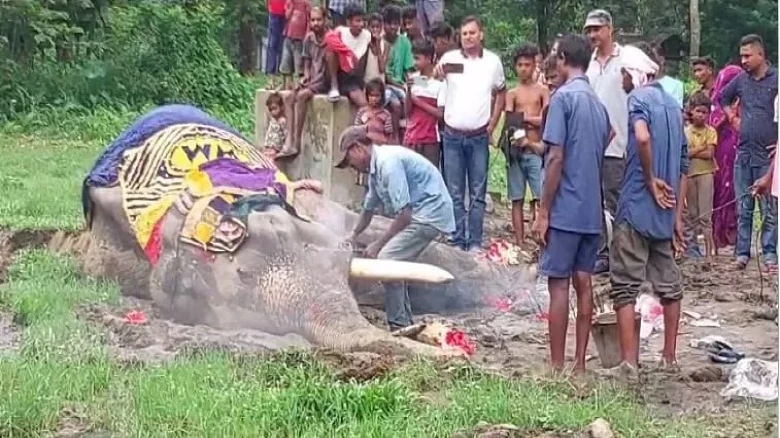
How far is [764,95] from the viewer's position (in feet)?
34.6

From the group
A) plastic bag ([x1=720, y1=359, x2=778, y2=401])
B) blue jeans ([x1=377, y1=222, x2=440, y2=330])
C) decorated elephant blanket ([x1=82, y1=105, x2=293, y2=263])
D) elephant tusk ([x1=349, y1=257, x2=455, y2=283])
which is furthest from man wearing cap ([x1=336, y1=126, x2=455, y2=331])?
plastic bag ([x1=720, y1=359, x2=778, y2=401])

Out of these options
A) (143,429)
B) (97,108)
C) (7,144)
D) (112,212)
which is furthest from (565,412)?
(97,108)

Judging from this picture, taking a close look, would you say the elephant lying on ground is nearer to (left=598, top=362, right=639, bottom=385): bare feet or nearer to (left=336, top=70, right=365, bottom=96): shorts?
(left=598, top=362, right=639, bottom=385): bare feet

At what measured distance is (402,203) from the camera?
7922mm

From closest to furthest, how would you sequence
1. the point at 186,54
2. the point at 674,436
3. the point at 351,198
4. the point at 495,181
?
the point at 674,436
the point at 351,198
the point at 495,181
the point at 186,54

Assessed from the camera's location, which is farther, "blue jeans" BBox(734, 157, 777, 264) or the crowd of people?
"blue jeans" BBox(734, 157, 777, 264)

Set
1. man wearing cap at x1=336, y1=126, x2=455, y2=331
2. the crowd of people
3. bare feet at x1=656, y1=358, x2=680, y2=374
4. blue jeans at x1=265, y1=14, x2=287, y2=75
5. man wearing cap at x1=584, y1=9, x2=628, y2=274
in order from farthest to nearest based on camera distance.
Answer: blue jeans at x1=265, y1=14, x2=287, y2=75
man wearing cap at x1=584, y1=9, x2=628, y2=274
man wearing cap at x1=336, y1=126, x2=455, y2=331
bare feet at x1=656, y1=358, x2=680, y2=374
the crowd of people

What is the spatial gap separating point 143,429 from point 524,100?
609 cm

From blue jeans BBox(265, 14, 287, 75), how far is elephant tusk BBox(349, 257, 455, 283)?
250 inches

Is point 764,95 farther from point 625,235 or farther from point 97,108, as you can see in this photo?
point 97,108

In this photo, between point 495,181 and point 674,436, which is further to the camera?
point 495,181

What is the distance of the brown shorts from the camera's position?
1153cm

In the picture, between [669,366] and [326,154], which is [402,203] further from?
[326,154]

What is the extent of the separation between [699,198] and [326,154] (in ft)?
10.8
